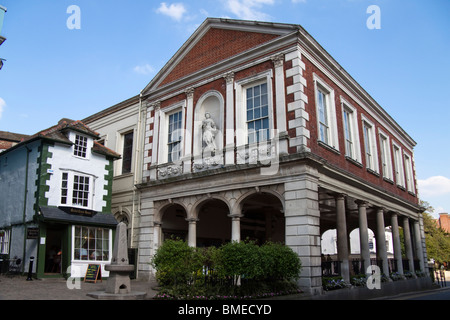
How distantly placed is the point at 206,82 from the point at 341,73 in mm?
6373

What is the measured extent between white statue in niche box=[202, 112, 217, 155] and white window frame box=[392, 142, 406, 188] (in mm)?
12864

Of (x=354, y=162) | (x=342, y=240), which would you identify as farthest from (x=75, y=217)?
(x=354, y=162)

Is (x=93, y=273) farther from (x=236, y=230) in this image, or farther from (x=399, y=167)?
(x=399, y=167)

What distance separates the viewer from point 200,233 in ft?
66.0

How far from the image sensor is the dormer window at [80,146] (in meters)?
18.7

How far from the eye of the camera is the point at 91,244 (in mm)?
17656

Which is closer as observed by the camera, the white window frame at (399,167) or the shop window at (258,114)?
the shop window at (258,114)

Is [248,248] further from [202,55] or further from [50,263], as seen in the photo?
[50,263]

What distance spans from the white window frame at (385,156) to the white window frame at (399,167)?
1292 millimetres

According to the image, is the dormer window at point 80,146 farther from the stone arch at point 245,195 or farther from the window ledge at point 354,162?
the window ledge at point 354,162

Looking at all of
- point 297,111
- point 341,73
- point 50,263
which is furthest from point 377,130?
point 50,263

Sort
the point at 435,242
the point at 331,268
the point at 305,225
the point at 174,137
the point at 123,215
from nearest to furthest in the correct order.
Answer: the point at 305,225, the point at 331,268, the point at 174,137, the point at 123,215, the point at 435,242

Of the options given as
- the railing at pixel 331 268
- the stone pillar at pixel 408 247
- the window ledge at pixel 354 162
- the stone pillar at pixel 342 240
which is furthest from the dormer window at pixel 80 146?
the stone pillar at pixel 408 247

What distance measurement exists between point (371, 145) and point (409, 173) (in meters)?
7.50
